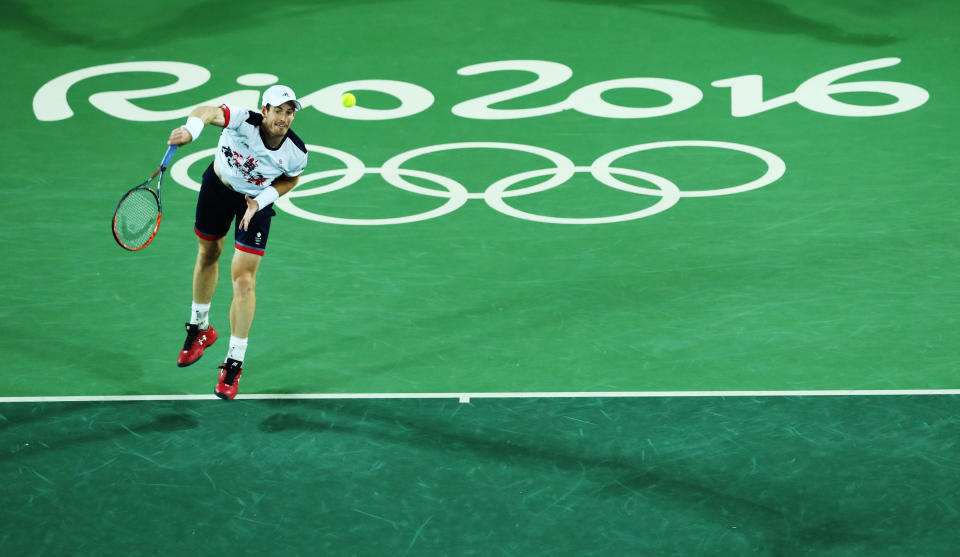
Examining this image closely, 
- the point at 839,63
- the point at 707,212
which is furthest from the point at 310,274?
the point at 839,63

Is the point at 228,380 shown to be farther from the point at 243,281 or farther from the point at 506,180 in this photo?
the point at 506,180

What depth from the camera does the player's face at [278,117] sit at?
870cm

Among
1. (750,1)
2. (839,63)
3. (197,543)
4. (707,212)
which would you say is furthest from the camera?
(750,1)

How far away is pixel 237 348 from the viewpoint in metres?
9.07

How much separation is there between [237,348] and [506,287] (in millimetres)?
2695

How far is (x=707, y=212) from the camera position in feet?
40.5

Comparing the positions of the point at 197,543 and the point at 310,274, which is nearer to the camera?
the point at 197,543

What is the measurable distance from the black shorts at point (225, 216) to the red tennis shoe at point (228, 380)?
791 mm

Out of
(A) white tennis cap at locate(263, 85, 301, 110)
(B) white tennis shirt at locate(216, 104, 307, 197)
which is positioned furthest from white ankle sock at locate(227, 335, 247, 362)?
(A) white tennis cap at locate(263, 85, 301, 110)

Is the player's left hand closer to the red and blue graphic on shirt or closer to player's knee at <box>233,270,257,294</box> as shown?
the red and blue graphic on shirt

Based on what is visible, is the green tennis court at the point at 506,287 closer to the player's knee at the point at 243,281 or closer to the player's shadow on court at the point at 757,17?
the player's shadow on court at the point at 757,17

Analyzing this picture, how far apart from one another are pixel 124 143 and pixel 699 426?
7818mm

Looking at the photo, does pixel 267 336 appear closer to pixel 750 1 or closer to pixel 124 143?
pixel 124 143

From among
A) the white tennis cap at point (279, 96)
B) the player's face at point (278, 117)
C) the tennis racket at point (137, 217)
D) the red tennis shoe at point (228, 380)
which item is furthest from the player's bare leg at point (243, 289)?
the white tennis cap at point (279, 96)
